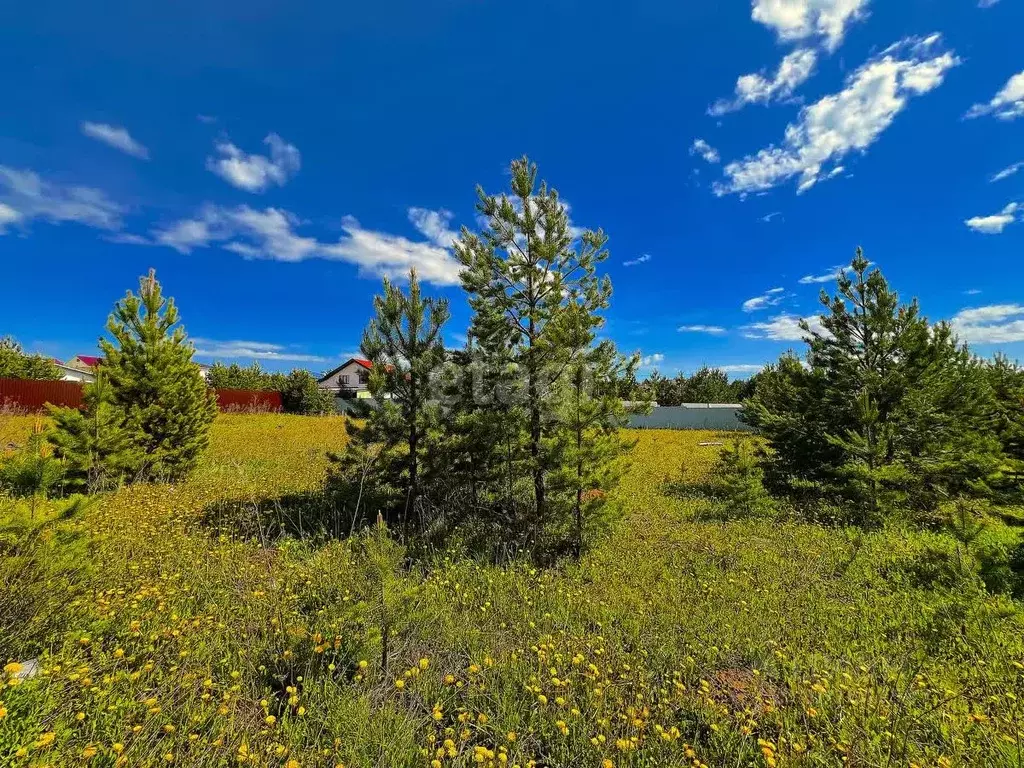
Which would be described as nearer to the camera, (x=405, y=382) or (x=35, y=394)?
(x=405, y=382)

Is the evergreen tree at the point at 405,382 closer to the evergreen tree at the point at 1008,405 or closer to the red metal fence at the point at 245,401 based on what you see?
the evergreen tree at the point at 1008,405

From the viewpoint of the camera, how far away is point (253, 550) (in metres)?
5.36

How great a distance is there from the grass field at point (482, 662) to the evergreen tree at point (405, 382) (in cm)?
192

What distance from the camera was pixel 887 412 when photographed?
26.9 feet

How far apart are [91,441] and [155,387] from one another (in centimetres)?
218

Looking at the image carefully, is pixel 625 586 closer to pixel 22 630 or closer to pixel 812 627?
pixel 812 627

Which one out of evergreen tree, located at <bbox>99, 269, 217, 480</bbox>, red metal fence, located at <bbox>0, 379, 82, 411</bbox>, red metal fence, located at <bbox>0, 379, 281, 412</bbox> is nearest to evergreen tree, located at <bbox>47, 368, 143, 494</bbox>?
evergreen tree, located at <bbox>99, 269, 217, 480</bbox>

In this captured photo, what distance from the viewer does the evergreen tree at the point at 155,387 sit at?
942cm

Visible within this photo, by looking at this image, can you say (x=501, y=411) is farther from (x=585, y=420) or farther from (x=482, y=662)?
(x=482, y=662)

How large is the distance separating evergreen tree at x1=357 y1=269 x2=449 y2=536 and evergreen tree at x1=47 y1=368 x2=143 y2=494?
5.48m

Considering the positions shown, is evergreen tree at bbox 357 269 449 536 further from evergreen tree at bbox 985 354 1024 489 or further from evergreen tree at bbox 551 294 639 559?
evergreen tree at bbox 985 354 1024 489

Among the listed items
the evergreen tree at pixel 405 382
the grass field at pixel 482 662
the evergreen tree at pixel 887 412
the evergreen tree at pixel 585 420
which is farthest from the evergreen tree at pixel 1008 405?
the evergreen tree at pixel 405 382

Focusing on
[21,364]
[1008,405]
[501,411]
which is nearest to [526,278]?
[501,411]

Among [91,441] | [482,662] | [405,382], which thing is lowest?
[482,662]
